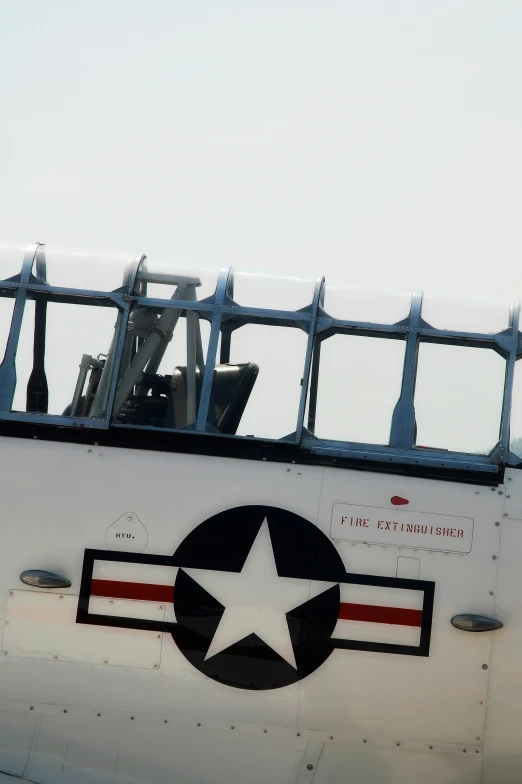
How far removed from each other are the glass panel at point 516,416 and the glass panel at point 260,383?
4.14 ft

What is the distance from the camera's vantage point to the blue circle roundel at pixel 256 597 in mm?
4570

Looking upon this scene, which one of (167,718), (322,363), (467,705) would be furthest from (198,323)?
(467,705)

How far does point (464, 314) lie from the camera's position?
495 cm

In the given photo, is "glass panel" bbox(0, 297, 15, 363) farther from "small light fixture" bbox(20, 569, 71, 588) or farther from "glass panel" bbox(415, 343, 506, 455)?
"glass panel" bbox(415, 343, 506, 455)

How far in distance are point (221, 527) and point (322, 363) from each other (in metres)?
1.17

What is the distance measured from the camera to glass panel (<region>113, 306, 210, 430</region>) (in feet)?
16.1

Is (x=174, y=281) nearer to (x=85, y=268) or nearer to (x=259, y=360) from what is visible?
(x=85, y=268)

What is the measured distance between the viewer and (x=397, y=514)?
4648 mm

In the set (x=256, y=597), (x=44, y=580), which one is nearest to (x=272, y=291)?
(x=256, y=597)

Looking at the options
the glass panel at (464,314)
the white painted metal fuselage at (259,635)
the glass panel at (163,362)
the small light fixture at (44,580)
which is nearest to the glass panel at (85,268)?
the glass panel at (163,362)

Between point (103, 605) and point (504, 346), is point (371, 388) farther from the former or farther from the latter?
point (103, 605)

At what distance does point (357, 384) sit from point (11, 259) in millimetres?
2299

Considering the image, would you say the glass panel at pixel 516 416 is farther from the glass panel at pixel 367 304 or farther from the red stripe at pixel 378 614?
the red stripe at pixel 378 614

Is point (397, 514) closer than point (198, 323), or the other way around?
point (397, 514)
